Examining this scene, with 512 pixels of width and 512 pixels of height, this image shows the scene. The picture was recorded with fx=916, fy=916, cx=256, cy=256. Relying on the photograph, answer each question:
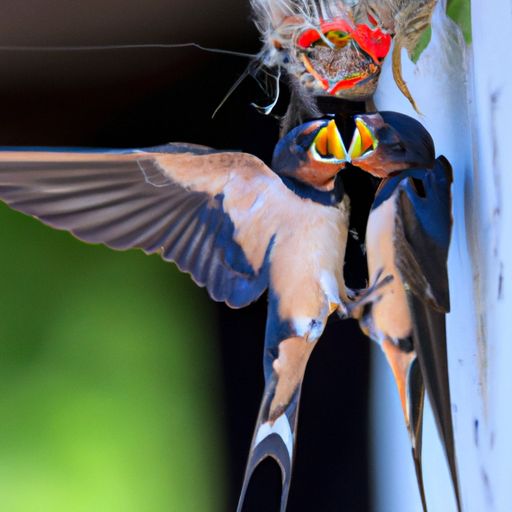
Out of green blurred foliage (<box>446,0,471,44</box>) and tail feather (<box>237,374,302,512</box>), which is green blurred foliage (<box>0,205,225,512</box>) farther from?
green blurred foliage (<box>446,0,471,44</box>)

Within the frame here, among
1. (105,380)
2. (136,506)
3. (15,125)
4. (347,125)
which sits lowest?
(136,506)

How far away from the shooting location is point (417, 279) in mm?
886

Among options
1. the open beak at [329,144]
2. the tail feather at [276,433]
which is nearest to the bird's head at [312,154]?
the open beak at [329,144]

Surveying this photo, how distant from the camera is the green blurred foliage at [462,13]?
932 millimetres

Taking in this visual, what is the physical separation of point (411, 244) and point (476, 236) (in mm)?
73

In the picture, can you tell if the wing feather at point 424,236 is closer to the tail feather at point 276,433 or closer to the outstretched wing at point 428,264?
the outstretched wing at point 428,264

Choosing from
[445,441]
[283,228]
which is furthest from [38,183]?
[445,441]

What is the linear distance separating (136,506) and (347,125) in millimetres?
575

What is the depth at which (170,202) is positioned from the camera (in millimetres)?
921

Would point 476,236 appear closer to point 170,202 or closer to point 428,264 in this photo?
point 428,264

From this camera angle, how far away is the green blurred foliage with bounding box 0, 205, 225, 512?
44.9 inches

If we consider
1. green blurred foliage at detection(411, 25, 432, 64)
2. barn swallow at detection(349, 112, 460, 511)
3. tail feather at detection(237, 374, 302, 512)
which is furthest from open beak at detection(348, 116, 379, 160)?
tail feather at detection(237, 374, 302, 512)

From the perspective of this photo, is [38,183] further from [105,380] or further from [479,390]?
[479,390]

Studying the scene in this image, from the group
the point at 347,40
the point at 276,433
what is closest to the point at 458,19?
the point at 347,40
